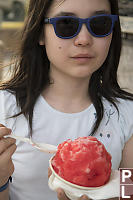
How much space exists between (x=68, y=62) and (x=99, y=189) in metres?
0.73

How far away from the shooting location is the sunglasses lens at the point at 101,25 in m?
1.51

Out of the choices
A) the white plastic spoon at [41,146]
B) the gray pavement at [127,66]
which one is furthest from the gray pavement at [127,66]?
the white plastic spoon at [41,146]

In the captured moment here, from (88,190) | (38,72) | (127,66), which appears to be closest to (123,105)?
(38,72)

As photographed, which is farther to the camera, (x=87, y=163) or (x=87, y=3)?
(x=87, y=3)

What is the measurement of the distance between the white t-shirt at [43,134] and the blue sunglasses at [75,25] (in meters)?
0.47

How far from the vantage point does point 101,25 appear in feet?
5.11

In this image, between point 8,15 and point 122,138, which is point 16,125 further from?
point 8,15

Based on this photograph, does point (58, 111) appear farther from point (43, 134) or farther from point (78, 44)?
point (78, 44)

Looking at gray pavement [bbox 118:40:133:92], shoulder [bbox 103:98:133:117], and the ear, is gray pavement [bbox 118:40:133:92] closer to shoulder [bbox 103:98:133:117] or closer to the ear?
shoulder [bbox 103:98:133:117]

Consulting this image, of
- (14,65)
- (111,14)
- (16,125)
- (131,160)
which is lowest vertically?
(131,160)

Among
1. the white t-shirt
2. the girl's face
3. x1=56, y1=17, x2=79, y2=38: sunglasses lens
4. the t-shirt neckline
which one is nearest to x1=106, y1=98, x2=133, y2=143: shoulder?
the white t-shirt

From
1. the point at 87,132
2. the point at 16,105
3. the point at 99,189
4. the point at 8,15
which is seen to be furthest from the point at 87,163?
the point at 8,15

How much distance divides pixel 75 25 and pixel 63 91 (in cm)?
46

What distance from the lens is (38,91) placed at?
5.88 feet
